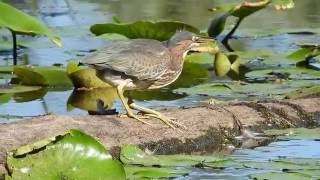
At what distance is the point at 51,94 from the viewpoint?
6059mm

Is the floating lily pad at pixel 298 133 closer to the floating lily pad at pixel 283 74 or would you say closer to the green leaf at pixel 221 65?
the floating lily pad at pixel 283 74

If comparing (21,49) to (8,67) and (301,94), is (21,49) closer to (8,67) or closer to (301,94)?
(8,67)

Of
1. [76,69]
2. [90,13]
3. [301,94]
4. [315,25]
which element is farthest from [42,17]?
[301,94]

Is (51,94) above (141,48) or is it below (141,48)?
below

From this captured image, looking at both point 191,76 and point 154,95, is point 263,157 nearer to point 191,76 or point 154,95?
point 154,95

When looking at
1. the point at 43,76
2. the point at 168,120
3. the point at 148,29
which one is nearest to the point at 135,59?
the point at 168,120

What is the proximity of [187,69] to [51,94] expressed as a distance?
1124 mm

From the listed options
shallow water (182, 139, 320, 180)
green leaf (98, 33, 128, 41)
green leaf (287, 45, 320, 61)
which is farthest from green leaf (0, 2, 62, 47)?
green leaf (287, 45, 320, 61)

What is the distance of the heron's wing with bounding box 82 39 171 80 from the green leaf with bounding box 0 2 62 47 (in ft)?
3.26

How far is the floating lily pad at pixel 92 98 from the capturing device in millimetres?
5680

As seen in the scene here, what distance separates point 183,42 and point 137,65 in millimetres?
414

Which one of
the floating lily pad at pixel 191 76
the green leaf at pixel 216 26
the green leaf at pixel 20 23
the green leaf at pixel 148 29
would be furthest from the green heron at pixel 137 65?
the green leaf at pixel 216 26

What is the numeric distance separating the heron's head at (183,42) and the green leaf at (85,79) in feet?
3.45

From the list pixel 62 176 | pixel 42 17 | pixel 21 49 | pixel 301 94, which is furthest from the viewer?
pixel 42 17
